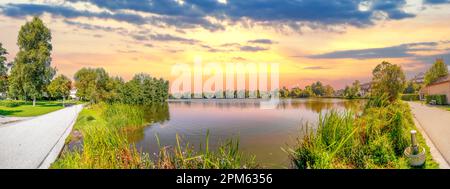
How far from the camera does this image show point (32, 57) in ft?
55.6

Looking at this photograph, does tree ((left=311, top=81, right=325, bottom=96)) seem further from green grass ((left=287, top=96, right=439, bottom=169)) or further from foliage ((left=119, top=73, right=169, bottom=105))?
green grass ((left=287, top=96, right=439, bottom=169))

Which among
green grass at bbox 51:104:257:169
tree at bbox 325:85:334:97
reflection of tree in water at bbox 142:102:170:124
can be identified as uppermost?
tree at bbox 325:85:334:97

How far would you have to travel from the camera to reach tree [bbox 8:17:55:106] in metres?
17.0

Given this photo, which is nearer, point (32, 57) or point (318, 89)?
point (32, 57)

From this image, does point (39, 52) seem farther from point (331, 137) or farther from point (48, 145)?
point (331, 137)

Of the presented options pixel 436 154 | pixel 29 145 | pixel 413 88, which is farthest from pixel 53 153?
pixel 413 88

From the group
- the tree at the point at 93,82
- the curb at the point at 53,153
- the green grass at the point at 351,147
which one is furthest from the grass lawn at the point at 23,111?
the green grass at the point at 351,147

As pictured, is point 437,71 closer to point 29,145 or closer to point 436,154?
point 436,154

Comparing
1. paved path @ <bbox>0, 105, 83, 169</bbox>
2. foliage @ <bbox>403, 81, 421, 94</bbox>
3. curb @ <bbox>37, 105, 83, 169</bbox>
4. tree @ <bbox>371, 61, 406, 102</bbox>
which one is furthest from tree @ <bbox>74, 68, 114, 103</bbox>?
foliage @ <bbox>403, 81, 421, 94</bbox>

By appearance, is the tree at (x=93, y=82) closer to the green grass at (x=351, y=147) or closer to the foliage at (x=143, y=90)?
the foliage at (x=143, y=90)

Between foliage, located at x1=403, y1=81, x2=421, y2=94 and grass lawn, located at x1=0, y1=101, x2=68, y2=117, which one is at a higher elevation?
foliage, located at x1=403, y1=81, x2=421, y2=94

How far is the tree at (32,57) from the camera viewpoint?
17.0 metres

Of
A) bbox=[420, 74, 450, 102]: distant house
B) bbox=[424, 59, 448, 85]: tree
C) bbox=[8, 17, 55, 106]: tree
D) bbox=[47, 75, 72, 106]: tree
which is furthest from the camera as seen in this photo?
bbox=[47, 75, 72, 106]: tree
